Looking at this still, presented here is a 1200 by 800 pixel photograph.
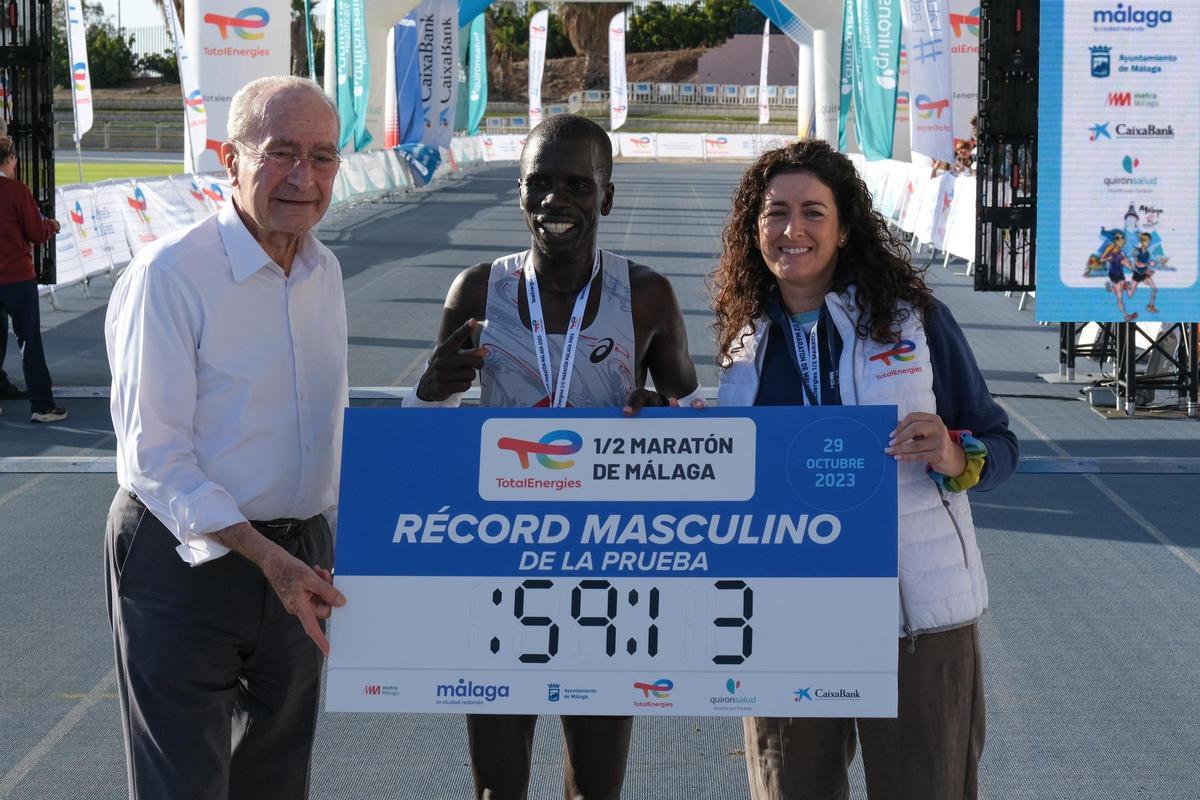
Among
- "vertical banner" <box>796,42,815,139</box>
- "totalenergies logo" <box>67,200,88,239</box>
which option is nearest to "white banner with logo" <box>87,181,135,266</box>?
"totalenergies logo" <box>67,200,88,239</box>

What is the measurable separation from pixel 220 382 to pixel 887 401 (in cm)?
131

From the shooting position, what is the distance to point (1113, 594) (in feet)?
19.3

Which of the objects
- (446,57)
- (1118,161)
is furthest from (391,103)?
(1118,161)

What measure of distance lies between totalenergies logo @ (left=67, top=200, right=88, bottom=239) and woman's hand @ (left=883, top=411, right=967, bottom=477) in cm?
1341

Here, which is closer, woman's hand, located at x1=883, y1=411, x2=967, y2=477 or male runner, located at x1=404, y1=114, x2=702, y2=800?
woman's hand, located at x1=883, y1=411, x2=967, y2=477

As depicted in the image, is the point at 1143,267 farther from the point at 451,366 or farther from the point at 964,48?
the point at 964,48

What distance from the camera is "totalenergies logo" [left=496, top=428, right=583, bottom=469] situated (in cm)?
275

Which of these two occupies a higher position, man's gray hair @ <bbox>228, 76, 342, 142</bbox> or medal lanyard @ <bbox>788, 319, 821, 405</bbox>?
man's gray hair @ <bbox>228, 76, 342, 142</bbox>

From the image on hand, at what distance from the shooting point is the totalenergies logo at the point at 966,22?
1880cm

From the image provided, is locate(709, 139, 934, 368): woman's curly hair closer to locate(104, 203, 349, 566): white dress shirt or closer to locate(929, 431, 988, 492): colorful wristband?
locate(929, 431, 988, 492): colorful wristband

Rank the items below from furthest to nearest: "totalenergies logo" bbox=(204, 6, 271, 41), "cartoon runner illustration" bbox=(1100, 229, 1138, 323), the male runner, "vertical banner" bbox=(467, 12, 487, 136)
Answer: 1. "vertical banner" bbox=(467, 12, 487, 136)
2. "totalenergies logo" bbox=(204, 6, 271, 41)
3. "cartoon runner illustration" bbox=(1100, 229, 1138, 323)
4. the male runner

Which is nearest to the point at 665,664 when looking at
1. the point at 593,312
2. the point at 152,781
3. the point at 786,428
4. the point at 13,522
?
the point at 786,428

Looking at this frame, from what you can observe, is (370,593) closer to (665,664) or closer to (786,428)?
(665,664)

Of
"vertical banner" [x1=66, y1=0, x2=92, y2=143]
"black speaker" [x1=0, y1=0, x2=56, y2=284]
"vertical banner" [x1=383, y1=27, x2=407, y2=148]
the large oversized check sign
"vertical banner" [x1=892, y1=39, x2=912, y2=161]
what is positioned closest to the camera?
the large oversized check sign
